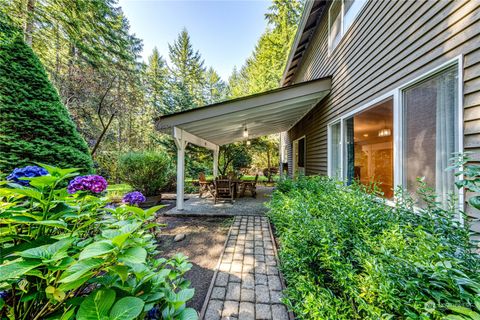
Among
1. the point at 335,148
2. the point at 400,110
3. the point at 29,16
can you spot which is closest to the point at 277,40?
the point at 335,148

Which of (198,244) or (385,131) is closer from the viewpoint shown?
(385,131)

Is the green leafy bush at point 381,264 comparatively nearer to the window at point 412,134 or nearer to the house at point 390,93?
the window at point 412,134

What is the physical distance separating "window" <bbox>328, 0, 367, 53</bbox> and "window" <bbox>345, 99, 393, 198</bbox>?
2.01 metres

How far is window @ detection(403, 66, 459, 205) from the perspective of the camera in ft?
6.19

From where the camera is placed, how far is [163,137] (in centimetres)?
1346

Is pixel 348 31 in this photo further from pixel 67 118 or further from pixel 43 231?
pixel 67 118

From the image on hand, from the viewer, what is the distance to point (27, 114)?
4.52 m

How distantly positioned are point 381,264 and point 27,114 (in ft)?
23.2

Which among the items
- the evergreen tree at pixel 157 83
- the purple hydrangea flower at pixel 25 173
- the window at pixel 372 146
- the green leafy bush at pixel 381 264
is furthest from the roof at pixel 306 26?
the evergreen tree at pixel 157 83

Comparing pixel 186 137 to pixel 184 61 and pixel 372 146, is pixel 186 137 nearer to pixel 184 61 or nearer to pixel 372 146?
pixel 372 146

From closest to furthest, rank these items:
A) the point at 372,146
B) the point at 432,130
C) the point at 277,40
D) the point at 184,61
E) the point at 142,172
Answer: the point at 432,130, the point at 372,146, the point at 142,172, the point at 277,40, the point at 184,61

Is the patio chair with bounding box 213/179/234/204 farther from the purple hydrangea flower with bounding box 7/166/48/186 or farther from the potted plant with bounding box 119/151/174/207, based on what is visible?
the purple hydrangea flower with bounding box 7/166/48/186

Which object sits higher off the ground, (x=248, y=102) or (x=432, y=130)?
(x=248, y=102)

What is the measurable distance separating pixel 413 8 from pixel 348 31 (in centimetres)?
177
